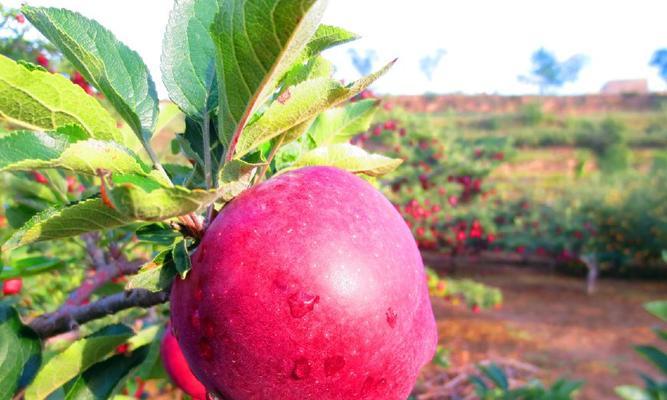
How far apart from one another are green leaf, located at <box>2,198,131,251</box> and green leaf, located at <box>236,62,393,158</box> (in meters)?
0.10

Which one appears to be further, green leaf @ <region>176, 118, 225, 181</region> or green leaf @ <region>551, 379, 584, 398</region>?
green leaf @ <region>551, 379, 584, 398</region>

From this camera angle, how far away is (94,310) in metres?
0.58

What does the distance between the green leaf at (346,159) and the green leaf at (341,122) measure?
0.06 meters

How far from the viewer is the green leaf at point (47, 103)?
0.35m

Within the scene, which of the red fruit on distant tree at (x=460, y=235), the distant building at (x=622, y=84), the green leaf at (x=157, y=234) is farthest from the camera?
the distant building at (x=622, y=84)

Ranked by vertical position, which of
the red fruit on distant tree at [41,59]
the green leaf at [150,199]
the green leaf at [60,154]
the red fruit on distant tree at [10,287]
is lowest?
the red fruit on distant tree at [10,287]

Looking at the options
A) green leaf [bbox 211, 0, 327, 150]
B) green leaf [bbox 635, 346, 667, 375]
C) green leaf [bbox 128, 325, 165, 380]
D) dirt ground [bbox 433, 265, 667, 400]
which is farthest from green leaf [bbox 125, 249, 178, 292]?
dirt ground [bbox 433, 265, 667, 400]

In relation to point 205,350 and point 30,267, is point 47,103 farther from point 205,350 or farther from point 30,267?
point 30,267

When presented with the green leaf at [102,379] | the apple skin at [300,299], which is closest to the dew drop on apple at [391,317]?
the apple skin at [300,299]

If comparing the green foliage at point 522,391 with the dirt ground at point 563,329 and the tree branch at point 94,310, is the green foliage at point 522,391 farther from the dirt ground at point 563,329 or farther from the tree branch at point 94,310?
the dirt ground at point 563,329

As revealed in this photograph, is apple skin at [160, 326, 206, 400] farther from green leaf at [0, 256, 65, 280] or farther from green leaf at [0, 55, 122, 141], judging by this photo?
green leaf at [0, 55, 122, 141]

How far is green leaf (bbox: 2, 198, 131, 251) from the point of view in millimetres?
339

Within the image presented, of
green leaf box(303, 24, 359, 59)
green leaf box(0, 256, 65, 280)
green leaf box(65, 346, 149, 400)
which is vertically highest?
green leaf box(303, 24, 359, 59)

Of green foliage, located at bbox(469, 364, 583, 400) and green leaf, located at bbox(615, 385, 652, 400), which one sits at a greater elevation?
green leaf, located at bbox(615, 385, 652, 400)
